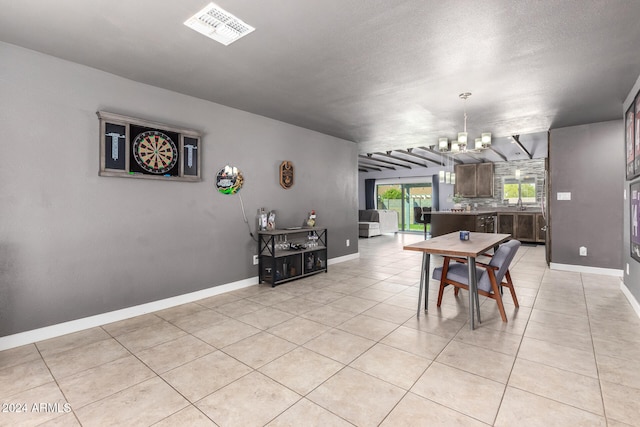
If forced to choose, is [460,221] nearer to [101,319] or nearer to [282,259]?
[282,259]

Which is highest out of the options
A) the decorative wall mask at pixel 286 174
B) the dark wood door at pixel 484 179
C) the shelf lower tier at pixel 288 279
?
the dark wood door at pixel 484 179

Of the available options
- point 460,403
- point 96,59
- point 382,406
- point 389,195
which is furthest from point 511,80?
point 389,195

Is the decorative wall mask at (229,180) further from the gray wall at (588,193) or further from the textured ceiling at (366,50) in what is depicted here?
the gray wall at (588,193)

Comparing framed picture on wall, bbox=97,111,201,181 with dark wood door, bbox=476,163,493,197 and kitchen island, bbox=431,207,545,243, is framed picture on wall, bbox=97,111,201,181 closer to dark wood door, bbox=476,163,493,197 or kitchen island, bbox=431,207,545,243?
kitchen island, bbox=431,207,545,243

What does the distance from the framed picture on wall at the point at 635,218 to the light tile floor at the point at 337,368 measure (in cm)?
62

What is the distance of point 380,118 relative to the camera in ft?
14.9

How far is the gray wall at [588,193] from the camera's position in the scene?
4.68 meters

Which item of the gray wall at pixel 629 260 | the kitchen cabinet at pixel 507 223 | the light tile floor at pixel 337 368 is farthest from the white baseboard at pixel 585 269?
the kitchen cabinet at pixel 507 223

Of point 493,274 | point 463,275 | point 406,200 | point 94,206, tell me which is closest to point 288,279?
point 463,275

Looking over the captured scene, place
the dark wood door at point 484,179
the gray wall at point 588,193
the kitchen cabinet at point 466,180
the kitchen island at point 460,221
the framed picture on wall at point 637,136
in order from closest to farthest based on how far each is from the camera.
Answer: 1. the framed picture on wall at point 637,136
2. the gray wall at point 588,193
3. the kitchen island at point 460,221
4. the dark wood door at point 484,179
5. the kitchen cabinet at point 466,180

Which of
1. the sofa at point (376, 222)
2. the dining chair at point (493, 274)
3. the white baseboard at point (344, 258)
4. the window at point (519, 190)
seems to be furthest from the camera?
the sofa at point (376, 222)

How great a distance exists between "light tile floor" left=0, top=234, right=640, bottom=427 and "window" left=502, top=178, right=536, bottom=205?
6125 mm

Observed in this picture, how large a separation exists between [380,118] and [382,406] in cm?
379

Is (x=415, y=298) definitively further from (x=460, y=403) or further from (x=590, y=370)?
(x=460, y=403)
